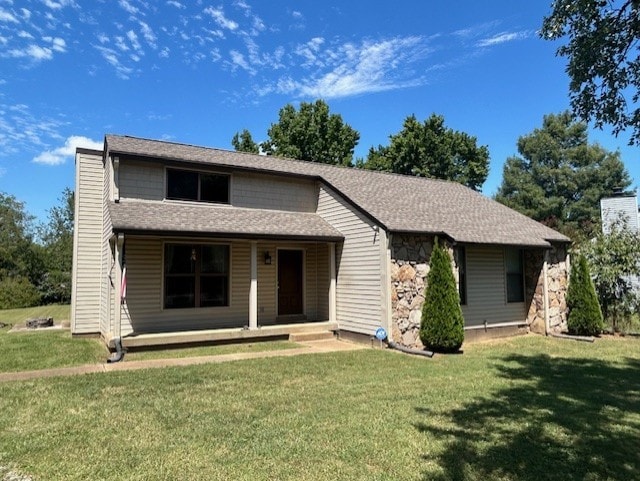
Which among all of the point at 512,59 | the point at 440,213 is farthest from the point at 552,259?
the point at 512,59

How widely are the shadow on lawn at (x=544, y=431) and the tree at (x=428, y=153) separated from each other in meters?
25.3

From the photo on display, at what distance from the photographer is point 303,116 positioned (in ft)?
Result: 103

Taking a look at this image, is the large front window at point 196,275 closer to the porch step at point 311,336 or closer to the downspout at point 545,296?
the porch step at point 311,336

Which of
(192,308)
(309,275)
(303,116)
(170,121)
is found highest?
(303,116)

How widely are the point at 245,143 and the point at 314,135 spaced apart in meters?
5.16

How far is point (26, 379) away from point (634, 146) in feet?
32.9

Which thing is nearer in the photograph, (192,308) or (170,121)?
(192,308)

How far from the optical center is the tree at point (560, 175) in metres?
39.8

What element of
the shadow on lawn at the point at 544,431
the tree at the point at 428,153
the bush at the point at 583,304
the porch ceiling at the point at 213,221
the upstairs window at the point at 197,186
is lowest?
the shadow on lawn at the point at 544,431

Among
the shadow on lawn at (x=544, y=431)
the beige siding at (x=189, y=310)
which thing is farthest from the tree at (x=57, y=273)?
the shadow on lawn at (x=544, y=431)

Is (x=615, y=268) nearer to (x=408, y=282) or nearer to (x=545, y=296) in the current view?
(x=545, y=296)

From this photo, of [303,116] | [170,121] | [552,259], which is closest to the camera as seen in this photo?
[552,259]

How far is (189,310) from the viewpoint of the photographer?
11.4 m

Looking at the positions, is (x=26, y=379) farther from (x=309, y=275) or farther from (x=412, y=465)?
(x=309, y=275)
